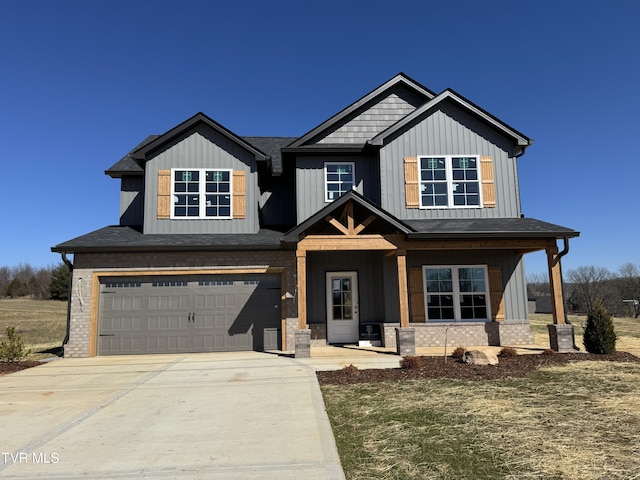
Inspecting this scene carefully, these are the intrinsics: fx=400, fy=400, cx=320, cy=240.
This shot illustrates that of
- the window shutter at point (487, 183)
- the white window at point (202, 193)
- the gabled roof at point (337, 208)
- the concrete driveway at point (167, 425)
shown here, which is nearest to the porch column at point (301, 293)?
the gabled roof at point (337, 208)

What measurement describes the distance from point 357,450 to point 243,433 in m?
1.57

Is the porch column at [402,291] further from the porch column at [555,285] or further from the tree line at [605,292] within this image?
the tree line at [605,292]

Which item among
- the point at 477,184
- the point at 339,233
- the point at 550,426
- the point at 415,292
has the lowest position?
the point at 550,426

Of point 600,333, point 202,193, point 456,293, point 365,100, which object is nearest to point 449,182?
point 456,293

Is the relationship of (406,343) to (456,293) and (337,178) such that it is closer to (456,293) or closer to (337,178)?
(456,293)

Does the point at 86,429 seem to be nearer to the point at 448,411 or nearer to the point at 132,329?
the point at 448,411

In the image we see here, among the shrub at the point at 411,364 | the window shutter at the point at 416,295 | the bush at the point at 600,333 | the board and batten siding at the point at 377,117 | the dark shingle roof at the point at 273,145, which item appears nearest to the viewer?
the shrub at the point at 411,364

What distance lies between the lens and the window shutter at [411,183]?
13422mm

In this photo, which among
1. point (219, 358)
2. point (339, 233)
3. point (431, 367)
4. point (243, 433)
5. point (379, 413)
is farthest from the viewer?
point (339, 233)

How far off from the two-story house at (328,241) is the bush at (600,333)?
2.81ft

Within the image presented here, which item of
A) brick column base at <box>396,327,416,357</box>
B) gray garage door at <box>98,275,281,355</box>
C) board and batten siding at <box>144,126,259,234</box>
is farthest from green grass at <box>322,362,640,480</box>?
board and batten siding at <box>144,126,259,234</box>

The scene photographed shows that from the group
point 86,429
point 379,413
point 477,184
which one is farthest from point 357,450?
point 477,184

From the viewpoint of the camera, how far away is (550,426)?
211 inches

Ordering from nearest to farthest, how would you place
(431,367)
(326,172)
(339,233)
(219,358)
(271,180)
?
(431,367) → (219,358) → (339,233) → (326,172) → (271,180)
